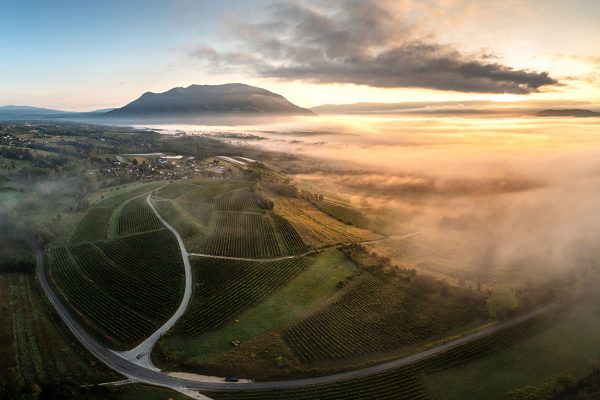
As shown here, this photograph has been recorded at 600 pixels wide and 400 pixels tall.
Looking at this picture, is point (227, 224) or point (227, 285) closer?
point (227, 285)

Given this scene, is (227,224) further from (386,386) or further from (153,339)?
(386,386)

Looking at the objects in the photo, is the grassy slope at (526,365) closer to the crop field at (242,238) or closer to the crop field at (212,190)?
the crop field at (242,238)

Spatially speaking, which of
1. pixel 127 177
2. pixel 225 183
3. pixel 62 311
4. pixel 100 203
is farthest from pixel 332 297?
pixel 127 177

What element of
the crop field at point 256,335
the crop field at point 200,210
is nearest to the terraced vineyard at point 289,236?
the crop field at point 256,335

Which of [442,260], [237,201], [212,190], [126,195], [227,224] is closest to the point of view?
[442,260]

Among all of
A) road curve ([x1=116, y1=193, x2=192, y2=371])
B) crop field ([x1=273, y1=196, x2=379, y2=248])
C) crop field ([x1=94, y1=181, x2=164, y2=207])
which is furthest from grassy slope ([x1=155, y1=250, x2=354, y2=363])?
crop field ([x1=94, y1=181, x2=164, y2=207])

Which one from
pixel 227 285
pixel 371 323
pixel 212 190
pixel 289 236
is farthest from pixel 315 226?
pixel 371 323

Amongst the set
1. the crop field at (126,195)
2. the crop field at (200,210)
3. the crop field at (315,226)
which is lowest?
the crop field at (315,226)

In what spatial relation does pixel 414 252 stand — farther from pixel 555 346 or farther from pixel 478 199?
pixel 478 199
